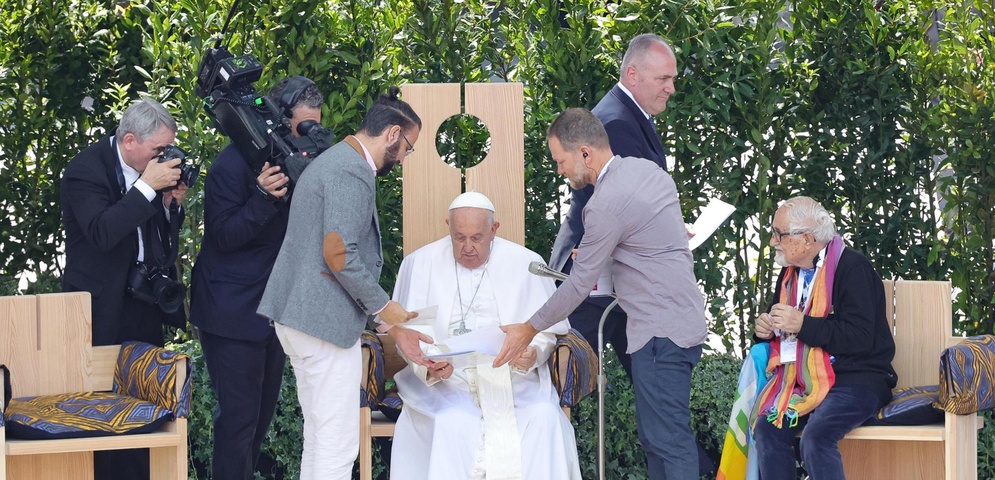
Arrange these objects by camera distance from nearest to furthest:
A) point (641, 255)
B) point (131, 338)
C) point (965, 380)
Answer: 1. point (641, 255)
2. point (965, 380)
3. point (131, 338)

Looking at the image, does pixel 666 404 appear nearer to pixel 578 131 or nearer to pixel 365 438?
pixel 578 131

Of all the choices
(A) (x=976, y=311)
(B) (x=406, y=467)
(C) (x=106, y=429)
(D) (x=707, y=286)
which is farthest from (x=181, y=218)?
(A) (x=976, y=311)

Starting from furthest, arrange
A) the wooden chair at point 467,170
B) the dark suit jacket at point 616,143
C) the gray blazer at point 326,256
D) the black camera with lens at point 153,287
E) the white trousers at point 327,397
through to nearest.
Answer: the wooden chair at point 467,170, the dark suit jacket at point 616,143, the black camera with lens at point 153,287, the white trousers at point 327,397, the gray blazer at point 326,256

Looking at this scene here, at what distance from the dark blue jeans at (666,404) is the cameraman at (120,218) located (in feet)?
5.92

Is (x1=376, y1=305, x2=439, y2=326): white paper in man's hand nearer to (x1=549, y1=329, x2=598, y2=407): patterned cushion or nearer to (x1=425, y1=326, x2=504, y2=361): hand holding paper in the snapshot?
(x1=425, y1=326, x2=504, y2=361): hand holding paper

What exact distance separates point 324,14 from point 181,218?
3.81 feet

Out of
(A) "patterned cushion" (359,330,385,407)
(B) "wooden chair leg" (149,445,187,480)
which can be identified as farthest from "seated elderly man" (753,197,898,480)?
(B) "wooden chair leg" (149,445,187,480)

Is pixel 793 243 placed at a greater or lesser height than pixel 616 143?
lesser

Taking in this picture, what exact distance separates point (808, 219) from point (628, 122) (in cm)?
79

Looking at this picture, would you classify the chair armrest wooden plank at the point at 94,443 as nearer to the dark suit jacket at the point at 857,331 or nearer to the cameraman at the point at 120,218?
the cameraman at the point at 120,218

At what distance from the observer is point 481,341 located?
206 inches

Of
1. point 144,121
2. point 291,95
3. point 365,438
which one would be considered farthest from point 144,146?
point 365,438

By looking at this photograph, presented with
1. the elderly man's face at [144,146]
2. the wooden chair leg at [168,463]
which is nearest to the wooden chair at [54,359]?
the wooden chair leg at [168,463]

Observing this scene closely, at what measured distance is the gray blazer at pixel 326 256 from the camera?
4.67 m
